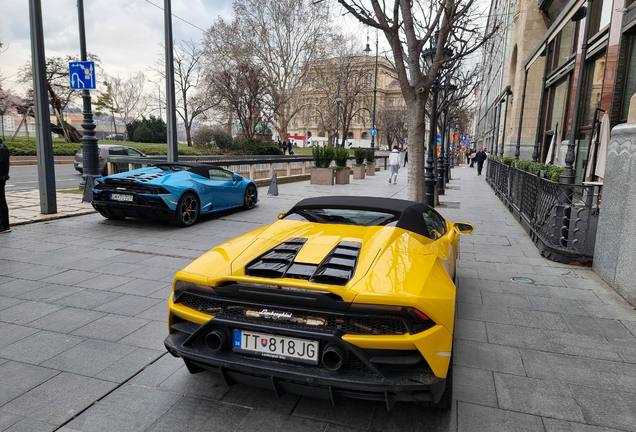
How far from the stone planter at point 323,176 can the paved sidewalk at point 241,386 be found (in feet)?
43.8

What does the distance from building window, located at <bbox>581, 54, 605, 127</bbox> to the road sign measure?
14.8 m

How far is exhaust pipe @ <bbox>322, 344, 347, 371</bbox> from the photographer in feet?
7.12

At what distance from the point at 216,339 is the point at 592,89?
53.0 feet

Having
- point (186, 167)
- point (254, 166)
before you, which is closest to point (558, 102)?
point (254, 166)

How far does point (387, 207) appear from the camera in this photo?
3576 mm

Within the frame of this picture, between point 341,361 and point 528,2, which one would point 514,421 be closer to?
point 341,361

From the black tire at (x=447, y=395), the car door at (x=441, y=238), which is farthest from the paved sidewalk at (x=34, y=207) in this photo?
the black tire at (x=447, y=395)

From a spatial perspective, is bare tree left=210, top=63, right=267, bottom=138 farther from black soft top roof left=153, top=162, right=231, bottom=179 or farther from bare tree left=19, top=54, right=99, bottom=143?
black soft top roof left=153, top=162, right=231, bottom=179

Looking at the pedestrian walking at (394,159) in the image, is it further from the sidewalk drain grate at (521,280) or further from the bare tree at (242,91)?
the sidewalk drain grate at (521,280)

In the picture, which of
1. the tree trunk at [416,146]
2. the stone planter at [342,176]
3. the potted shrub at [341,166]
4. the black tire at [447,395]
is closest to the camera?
the black tire at [447,395]

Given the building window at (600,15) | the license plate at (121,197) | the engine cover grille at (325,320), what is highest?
the building window at (600,15)

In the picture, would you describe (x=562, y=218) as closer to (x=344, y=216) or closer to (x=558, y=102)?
(x=344, y=216)

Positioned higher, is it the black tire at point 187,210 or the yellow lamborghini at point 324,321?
the yellow lamborghini at point 324,321

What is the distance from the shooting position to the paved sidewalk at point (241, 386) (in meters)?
2.59
